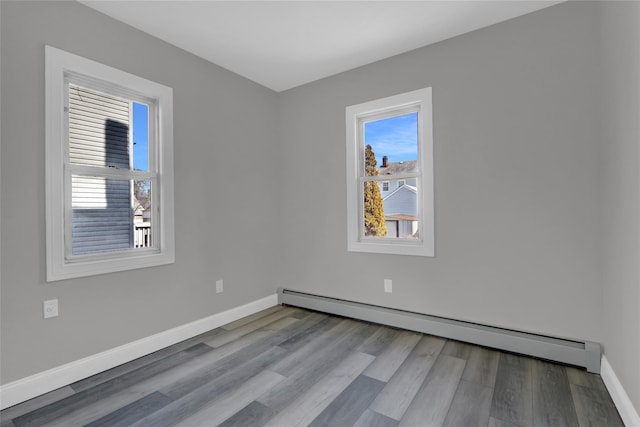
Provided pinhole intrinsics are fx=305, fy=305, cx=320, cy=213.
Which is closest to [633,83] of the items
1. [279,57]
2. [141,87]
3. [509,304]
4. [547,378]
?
[509,304]

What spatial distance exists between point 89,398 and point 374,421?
1743mm

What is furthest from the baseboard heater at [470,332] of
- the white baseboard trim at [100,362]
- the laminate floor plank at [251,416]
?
the laminate floor plank at [251,416]

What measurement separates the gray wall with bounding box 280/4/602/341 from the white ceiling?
0.67 ft

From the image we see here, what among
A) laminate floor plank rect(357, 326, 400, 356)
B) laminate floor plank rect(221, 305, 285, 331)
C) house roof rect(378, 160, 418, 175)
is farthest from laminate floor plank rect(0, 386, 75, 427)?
house roof rect(378, 160, 418, 175)

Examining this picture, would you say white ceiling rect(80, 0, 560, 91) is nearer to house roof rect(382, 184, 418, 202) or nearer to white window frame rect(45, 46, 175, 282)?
white window frame rect(45, 46, 175, 282)

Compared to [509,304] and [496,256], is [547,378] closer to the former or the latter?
[509,304]

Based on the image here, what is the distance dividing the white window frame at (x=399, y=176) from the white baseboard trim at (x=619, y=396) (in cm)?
133

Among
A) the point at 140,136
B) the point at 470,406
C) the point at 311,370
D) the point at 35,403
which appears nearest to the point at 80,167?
the point at 140,136

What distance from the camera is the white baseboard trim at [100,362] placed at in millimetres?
1844

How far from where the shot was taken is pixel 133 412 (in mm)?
1755

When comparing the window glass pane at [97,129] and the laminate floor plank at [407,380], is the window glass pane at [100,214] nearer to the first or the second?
the window glass pane at [97,129]

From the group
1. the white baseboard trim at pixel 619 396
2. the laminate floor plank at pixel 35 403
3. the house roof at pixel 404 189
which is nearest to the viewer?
the white baseboard trim at pixel 619 396

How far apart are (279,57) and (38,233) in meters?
2.41

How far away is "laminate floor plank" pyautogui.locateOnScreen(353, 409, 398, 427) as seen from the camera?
1631 mm
